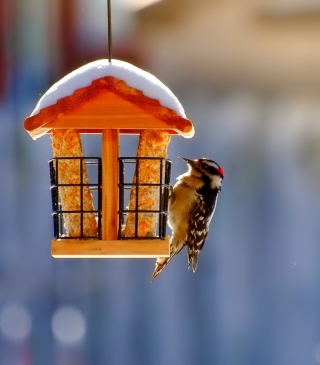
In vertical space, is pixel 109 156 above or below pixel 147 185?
above

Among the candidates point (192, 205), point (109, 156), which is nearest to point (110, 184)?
point (109, 156)

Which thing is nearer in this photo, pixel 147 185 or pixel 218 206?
pixel 147 185

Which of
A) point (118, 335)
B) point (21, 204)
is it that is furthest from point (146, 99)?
point (118, 335)

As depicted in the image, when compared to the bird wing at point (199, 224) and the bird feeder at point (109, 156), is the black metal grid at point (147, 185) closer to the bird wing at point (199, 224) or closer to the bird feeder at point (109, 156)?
the bird feeder at point (109, 156)

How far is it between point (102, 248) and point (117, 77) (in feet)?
2.57

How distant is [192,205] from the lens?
20.5ft

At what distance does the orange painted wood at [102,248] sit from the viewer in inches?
188

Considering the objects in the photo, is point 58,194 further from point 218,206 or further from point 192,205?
point 218,206

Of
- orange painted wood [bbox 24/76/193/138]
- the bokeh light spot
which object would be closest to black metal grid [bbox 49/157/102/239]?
orange painted wood [bbox 24/76/193/138]

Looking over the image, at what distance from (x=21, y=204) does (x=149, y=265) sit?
133 centimetres

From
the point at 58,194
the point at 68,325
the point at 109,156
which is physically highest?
the point at 109,156

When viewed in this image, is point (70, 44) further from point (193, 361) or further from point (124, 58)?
point (193, 361)

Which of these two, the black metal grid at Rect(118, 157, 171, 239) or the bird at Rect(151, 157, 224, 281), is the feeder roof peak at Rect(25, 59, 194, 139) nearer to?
the black metal grid at Rect(118, 157, 171, 239)

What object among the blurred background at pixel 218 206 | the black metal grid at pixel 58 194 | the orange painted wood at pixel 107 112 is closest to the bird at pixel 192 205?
the black metal grid at pixel 58 194
